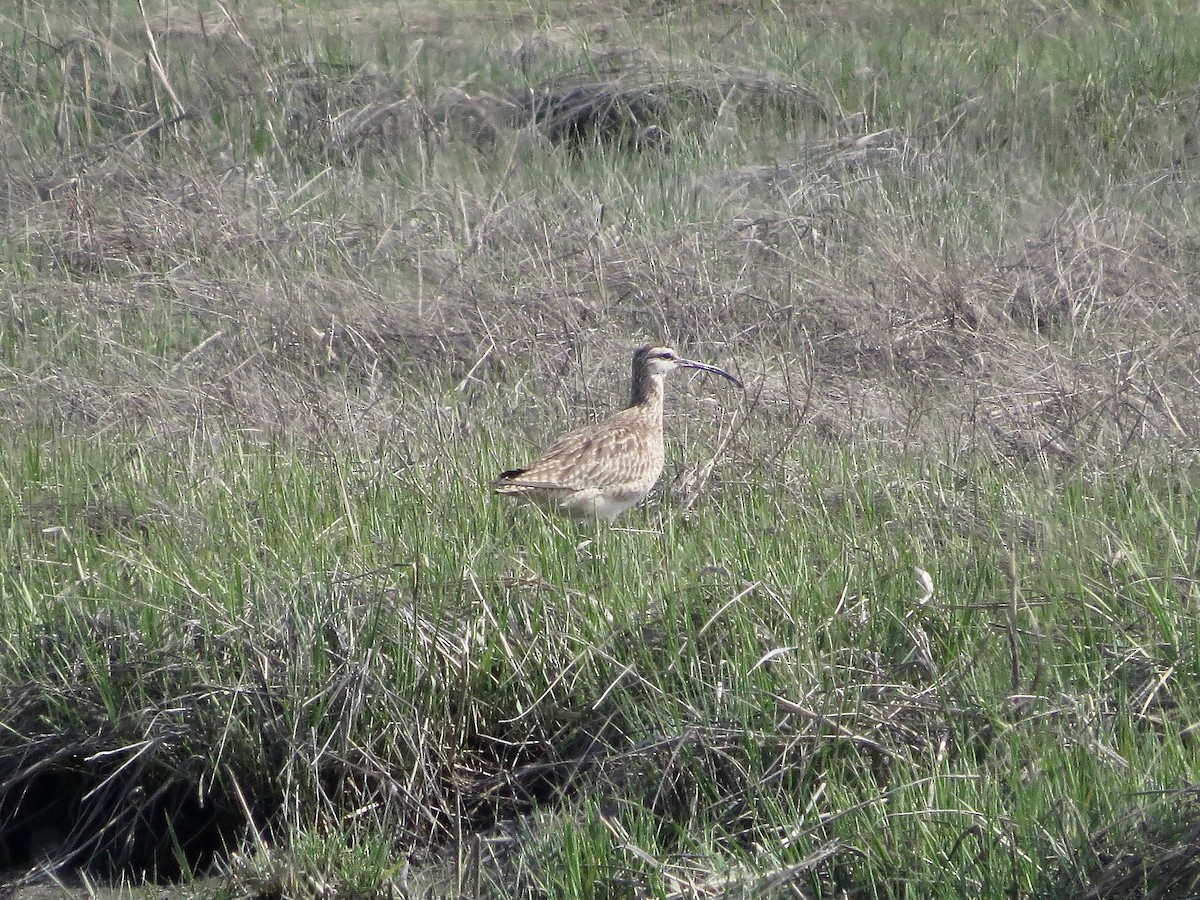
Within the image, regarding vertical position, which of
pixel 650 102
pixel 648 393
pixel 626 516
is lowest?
pixel 626 516

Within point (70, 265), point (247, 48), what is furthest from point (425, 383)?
point (247, 48)

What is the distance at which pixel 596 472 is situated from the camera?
5.90 meters

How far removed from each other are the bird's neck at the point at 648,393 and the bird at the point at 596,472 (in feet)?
0.78

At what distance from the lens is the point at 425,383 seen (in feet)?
25.1

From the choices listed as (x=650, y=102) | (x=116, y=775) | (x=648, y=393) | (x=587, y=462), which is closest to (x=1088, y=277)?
(x=648, y=393)

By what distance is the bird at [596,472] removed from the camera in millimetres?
5734

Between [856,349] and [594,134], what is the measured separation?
3.79 metres

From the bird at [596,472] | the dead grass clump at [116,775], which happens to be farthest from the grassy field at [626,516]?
the bird at [596,472]

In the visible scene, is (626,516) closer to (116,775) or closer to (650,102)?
(116,775)

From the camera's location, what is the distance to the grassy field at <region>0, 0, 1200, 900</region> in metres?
3.92

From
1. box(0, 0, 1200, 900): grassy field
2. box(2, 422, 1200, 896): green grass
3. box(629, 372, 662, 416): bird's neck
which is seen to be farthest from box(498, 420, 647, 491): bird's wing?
box(629, 372, 662, 416): bird's neck

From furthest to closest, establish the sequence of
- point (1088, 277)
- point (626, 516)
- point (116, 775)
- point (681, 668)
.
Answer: point (1088, 277), point (626, 516), point (116, 775), point (681, 668)

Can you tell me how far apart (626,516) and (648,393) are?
91cm

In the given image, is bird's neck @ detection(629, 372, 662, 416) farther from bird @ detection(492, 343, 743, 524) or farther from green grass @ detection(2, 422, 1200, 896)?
green grass @ detection(2, 422, 1200, 896)
